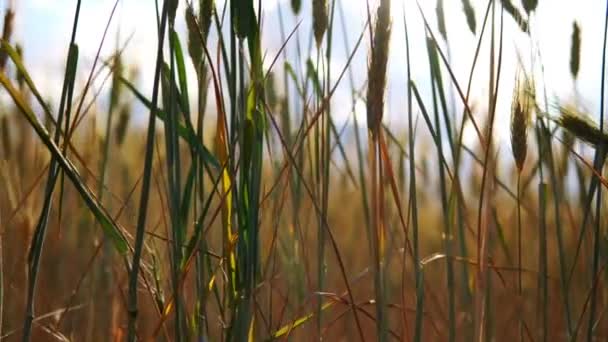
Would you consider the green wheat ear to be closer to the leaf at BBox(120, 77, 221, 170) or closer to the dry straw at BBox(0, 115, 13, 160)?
the leaf at BBox(120, 77, 221, 170)

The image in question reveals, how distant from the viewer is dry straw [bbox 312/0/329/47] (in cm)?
79

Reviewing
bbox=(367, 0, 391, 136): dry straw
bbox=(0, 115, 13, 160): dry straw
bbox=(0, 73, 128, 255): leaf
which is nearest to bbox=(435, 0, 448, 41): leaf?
bbox=(367, 0, 391, 136): dry straw

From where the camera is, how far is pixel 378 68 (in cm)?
67

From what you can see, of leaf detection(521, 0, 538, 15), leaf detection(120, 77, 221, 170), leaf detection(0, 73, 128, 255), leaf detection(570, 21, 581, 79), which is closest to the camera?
leaf detection(0, 73, 128, 255)

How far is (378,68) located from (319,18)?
0.14 meters

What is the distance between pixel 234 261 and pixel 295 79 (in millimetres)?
341

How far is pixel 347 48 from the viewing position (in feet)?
3.41

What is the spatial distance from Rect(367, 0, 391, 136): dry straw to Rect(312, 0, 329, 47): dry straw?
120mm

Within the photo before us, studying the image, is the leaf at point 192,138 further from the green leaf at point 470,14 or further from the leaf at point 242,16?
the green leaf at point 470,14

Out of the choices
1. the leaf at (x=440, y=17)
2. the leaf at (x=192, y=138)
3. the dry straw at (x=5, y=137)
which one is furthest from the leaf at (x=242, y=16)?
the dry straw at (x=5, y=137)

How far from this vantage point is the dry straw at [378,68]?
658 mm

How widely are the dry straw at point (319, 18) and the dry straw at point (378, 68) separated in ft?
0.39

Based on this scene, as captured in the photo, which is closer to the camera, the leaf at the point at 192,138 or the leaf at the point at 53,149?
the leaf at the point at 53,149

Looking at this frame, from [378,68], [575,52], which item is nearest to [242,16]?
[378,68]
